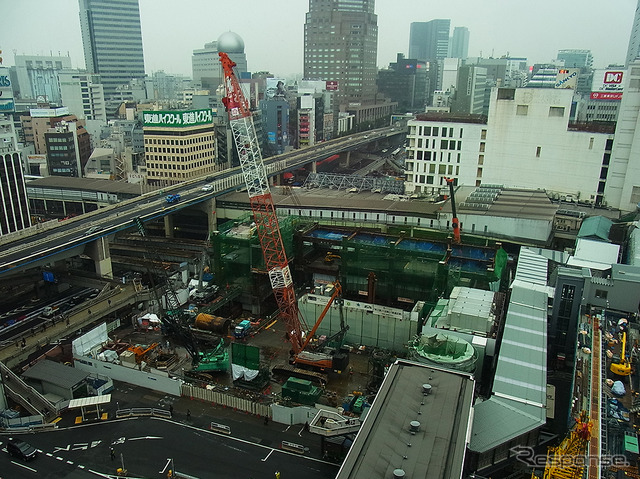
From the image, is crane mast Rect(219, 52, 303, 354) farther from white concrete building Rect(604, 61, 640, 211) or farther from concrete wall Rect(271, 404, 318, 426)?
white concrete building Rect(604, 61, 640, 211)

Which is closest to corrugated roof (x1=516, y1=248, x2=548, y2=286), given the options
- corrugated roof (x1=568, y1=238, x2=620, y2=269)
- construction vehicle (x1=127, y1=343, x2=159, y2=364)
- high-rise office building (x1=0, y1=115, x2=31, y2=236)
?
corrugated roof (x1=568, y1=238, x2=620, y2=269)

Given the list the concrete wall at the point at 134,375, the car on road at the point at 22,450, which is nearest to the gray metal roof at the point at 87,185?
the concrete wall at the point at 134,375

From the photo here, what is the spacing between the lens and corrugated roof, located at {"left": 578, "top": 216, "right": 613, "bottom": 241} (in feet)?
202

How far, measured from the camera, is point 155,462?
34.5 m

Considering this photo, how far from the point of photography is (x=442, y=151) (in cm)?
8956

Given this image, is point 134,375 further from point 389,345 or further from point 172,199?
point 172,199

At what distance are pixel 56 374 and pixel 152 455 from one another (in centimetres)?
1338

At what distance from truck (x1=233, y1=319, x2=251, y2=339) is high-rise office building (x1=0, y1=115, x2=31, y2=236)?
49542 millimetres

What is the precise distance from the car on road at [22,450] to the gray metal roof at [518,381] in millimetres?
29470

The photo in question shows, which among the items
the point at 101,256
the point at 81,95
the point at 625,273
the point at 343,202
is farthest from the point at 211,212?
the point at 81,95

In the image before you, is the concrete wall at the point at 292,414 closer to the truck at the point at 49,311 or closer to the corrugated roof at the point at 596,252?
the corrugated roof at the point at 596,252

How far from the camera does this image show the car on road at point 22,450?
34.2 metres

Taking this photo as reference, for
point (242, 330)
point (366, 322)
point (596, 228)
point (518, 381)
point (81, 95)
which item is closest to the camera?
point (518, 381)

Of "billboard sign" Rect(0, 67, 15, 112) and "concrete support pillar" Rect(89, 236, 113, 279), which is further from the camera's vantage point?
"billboard sign" Rect(0, 67, 15, 112)
